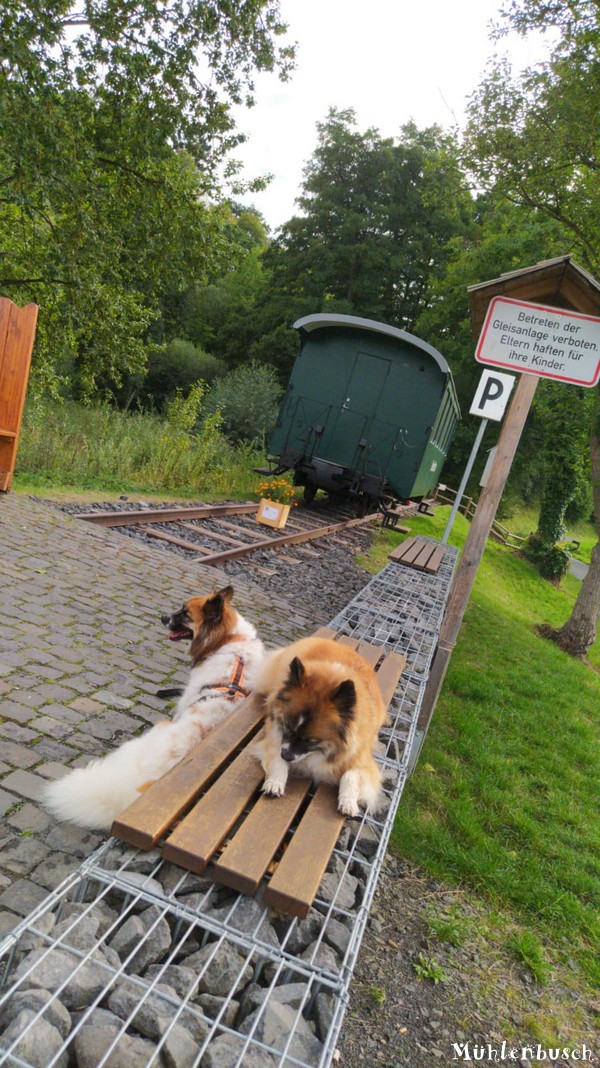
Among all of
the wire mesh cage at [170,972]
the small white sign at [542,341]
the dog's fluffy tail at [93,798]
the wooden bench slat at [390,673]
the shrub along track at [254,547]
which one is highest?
the small white sign at [542,341]

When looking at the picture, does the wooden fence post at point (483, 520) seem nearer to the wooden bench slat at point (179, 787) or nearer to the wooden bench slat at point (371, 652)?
the wooden bench slat at point (371, 652)

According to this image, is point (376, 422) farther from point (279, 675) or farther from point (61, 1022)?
point (61, 1022)

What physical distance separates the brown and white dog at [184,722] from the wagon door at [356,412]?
11.1 m

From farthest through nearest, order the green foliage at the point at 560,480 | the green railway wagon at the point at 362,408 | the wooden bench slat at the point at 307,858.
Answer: the green foliage at the point at 560,480
the green railway wagon at the point at 362,408
the wooden bench slat at the point at 307,858

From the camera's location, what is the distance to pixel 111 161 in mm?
12125

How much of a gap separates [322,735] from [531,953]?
181cm

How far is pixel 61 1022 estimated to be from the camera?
158cm

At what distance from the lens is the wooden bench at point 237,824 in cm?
213

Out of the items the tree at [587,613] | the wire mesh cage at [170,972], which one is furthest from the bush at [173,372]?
the wire mesh cage at [170,972]

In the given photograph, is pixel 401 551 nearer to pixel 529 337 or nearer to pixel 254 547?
pixel 254 547

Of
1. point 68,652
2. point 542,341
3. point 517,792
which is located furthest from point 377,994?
point 542,341

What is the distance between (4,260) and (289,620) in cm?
985

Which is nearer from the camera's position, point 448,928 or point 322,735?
point 322,735

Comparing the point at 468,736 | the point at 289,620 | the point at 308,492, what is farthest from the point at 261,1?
the point at 468,736
